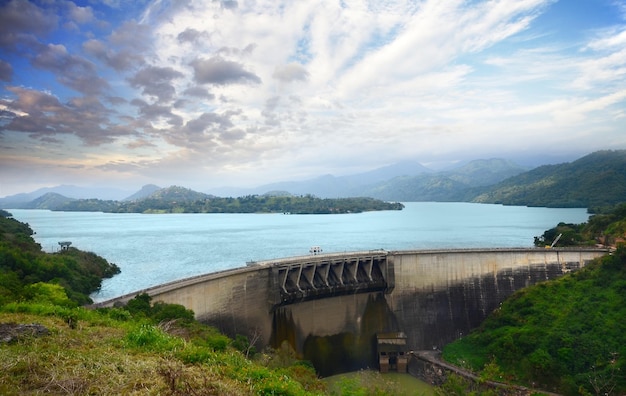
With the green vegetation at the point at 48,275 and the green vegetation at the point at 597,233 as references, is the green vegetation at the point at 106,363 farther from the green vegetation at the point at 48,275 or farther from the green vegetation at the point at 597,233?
the green vegetation at the point at 597,233

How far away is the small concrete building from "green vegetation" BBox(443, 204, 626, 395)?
12.2ft

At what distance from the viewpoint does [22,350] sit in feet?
26.5

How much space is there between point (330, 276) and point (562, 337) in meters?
18.3

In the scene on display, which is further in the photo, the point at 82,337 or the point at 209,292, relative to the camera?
the point at 209,292

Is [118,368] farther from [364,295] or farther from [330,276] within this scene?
[364,295]

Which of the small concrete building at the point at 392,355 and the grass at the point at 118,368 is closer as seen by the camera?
the grass at the point at 118,368

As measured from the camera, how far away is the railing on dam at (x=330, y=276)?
30078mm

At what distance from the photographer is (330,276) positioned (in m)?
33.4

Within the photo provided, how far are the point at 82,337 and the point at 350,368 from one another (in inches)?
993

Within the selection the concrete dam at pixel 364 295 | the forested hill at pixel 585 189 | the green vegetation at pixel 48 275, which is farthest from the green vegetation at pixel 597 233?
the forested hill at pixel 585 189

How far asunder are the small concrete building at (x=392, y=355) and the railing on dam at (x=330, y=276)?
4.38 m

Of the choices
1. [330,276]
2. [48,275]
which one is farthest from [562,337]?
[48,275]

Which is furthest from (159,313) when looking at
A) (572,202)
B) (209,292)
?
(572,202)

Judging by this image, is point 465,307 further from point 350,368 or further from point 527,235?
point 527,235
